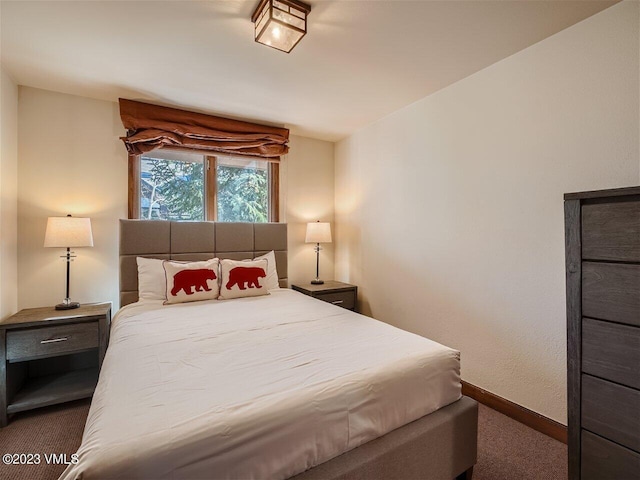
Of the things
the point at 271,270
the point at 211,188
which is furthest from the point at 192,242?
the point at 271,270

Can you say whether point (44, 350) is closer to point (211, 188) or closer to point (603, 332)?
point (211, 188)

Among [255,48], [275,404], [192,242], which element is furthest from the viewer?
[192,242]

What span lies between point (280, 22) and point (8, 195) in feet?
7.78

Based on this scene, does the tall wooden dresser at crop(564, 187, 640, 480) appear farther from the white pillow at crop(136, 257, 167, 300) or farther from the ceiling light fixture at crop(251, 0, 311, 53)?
the white pillow at crop(136, 257, 167, 300)

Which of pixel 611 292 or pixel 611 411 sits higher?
pixel 611 292

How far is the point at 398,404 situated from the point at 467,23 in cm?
208

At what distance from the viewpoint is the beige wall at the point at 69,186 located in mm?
2510

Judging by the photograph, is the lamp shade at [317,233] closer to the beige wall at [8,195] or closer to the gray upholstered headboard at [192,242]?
the gray upholstered headboard at [192,242]

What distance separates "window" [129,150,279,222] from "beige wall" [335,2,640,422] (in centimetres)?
142

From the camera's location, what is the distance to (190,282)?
→ 2.52 metres

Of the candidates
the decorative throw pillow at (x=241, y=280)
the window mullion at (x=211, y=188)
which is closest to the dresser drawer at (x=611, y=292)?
the decorative throw pillow at (x=241, y=280)

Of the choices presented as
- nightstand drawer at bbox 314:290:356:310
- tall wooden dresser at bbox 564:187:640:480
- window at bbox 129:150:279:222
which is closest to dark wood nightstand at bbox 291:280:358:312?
nightstand drawer at bbox 314:290:356:310

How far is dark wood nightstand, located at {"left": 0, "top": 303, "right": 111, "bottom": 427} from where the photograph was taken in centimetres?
201

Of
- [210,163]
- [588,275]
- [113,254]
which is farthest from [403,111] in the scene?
[113,254]
